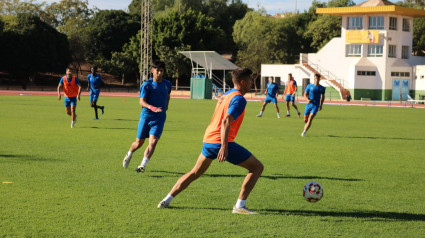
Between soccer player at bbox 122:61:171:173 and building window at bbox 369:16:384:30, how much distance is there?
58469mm

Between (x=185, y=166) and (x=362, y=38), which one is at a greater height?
(x=362, y=38)

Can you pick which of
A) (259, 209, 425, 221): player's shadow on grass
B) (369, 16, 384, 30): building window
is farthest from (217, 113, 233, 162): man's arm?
(369, 16, 384, 30): building window

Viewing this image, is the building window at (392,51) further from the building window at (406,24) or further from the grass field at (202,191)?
the grass field at (202,191)

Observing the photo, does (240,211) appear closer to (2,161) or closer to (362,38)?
(2,161)

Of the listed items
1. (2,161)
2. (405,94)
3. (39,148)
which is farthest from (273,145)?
(405,94)

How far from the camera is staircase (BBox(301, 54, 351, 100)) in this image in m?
62.9

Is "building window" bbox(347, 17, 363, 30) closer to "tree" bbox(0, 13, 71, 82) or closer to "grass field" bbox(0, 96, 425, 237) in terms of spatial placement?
"tree" bbox(0, 13, 71, 82)

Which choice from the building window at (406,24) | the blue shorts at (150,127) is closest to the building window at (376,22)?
the building window at (406,24)

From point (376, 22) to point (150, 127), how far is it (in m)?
59.1

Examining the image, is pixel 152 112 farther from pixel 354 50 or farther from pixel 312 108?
pixel 354 50

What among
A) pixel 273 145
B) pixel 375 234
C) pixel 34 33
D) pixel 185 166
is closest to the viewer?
pixel 375 234

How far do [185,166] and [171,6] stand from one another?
88.8 metres

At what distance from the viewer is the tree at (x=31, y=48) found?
71.8 metres

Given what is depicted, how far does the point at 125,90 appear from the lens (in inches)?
2945
